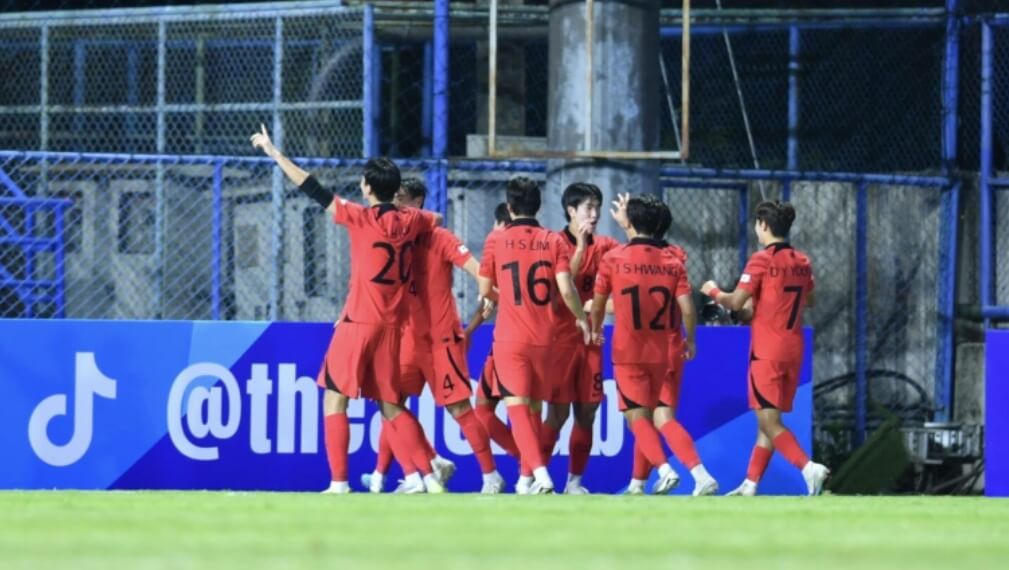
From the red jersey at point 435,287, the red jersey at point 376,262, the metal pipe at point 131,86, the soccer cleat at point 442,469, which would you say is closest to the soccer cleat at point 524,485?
the soccer cleat at point 442,469

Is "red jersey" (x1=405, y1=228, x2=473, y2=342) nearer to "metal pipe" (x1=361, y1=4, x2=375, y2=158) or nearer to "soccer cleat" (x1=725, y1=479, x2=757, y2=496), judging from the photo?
"soccer cleat" (x1=725, y1=479, x2=757, y2=496)

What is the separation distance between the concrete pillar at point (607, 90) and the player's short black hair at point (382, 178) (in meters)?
2.69

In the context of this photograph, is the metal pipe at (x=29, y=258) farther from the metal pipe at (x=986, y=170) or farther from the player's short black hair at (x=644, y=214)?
the metal pipe at (x=986, y=170)

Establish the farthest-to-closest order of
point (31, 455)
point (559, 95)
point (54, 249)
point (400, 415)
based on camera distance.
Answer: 1. point (54, 249)
2. point (559, 95)
3. point (31, 455)
4. point (400, 415)

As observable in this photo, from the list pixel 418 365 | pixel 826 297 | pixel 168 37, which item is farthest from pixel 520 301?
pixel 168 37

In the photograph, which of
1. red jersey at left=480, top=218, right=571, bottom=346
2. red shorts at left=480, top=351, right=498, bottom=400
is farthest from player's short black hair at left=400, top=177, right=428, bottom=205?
red shorts at left=480, top=351, right=498, bottom=400

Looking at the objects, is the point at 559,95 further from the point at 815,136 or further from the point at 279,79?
the point at 815,136

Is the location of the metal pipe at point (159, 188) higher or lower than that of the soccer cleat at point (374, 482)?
higher

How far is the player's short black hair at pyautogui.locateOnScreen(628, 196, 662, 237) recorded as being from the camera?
42.7 feet

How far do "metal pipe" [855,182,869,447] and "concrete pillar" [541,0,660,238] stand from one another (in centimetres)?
276

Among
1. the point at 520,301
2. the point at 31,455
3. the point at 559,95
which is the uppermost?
the point at 559,95

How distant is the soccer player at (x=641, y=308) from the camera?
42.7 feet

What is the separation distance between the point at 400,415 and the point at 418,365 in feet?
2.30

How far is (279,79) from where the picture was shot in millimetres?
18391
